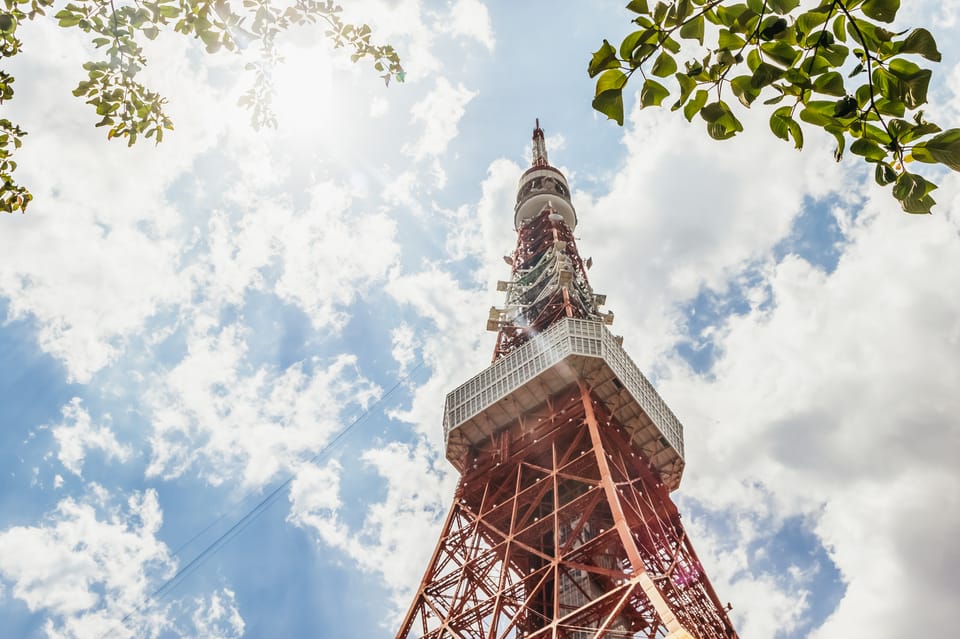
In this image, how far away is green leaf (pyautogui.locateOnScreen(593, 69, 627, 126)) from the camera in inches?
118

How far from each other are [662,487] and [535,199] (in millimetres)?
26650

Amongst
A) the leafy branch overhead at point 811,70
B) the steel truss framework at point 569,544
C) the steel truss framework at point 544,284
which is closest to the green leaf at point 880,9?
the leafy branch overhead at point 811,70

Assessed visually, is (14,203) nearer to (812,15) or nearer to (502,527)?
(812,15)

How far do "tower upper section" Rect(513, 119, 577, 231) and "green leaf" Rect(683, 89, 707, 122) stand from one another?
48699mm

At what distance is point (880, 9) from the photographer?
9.12 ft

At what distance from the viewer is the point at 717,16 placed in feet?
10.2

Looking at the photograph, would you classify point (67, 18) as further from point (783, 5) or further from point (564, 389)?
point (564, 389)

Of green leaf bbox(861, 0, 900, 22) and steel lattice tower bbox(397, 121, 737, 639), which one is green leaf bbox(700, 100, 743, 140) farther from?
steel lattice tower bbox(397, 121, 737, 639)

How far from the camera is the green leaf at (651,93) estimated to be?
314cm

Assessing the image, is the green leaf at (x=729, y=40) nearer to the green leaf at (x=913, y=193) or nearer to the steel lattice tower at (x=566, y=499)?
the green leaf at (x=913, y=193)

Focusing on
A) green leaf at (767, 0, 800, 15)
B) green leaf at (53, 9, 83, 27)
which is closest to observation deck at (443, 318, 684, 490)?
green leaf at (53, 9, 83, 27)

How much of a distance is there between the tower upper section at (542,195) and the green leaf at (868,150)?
4906 centimetres

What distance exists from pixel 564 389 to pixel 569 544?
855 cm

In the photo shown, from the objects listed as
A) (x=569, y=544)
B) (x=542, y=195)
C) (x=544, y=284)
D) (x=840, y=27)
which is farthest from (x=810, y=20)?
(x=542, y=195)
